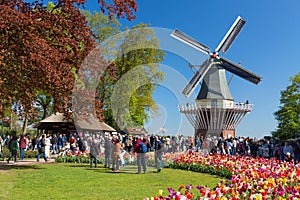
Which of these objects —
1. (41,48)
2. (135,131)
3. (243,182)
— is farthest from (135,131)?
(243,182)

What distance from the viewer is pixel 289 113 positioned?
36.2 meters

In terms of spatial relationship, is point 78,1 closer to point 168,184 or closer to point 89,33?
point 89,33

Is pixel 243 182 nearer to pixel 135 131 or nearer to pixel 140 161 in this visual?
pixel 140 161

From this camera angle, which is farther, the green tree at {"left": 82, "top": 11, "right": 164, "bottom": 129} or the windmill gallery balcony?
the windmill gallery balcony

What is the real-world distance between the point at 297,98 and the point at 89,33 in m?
30.5

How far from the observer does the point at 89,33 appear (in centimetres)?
1339

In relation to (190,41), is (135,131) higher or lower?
lower

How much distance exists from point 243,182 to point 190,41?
29465mm

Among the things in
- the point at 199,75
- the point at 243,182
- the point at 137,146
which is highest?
the point at 199,75

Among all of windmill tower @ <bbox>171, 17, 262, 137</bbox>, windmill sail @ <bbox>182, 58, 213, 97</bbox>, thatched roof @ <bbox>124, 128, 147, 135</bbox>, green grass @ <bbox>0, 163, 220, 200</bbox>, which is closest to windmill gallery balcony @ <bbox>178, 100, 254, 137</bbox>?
windmill tower @ <bbox>171, 17, 262, 137</bbox>

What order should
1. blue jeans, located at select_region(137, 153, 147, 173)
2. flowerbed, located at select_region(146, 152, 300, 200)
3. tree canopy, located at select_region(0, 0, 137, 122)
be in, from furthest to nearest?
1. blue jeans, located at select_region(137, 153, 147, 173)
2. tree canopy, located at select_region(0, 0, 137, 122)
3. flowerbed, located at select_region(146, 152, 300, 200)

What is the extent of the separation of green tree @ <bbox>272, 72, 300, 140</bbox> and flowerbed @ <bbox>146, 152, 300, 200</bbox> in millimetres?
23510

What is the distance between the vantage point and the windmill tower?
32844 millimetres

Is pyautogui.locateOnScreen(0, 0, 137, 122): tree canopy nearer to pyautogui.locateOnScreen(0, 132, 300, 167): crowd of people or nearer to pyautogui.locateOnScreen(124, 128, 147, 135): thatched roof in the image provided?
pyautogui.locateOnScreen(0, 132, 300, 167): crowd of people
